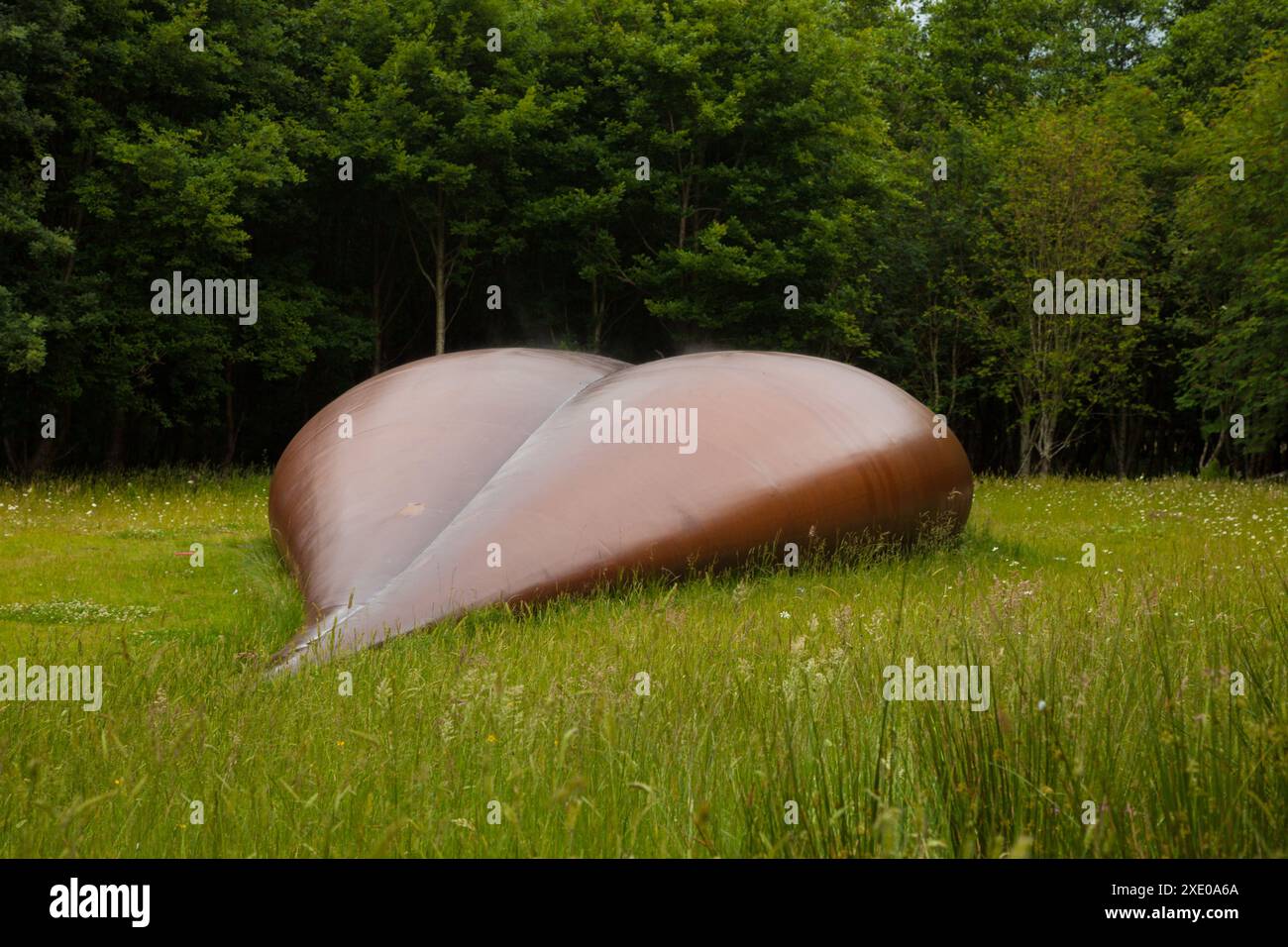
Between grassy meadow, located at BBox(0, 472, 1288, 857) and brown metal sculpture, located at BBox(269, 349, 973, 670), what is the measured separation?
36cm

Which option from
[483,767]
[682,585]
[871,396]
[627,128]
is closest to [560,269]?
[627,128]

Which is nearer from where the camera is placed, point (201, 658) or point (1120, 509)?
Result: point (201, 658)

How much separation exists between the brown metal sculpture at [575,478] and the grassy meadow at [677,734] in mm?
362

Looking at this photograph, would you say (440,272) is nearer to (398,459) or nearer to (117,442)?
(117,442)

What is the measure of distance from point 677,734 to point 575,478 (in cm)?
433

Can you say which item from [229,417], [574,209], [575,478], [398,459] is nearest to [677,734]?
[575,478]

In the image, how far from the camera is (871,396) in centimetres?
961

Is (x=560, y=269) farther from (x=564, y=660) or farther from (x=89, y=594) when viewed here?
Answer: (x=564, y=660)

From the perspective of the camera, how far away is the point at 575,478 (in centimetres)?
766

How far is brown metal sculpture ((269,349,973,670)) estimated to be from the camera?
22.9ft

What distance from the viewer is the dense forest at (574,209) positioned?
792 inches

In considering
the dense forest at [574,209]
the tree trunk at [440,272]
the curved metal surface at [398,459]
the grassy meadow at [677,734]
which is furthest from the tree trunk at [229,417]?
the grassy meadow at [677,734]

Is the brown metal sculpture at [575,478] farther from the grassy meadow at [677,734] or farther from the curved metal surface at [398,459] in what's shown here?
the grassy meadow at [677,734]

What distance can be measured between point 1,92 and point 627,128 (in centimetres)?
1249
